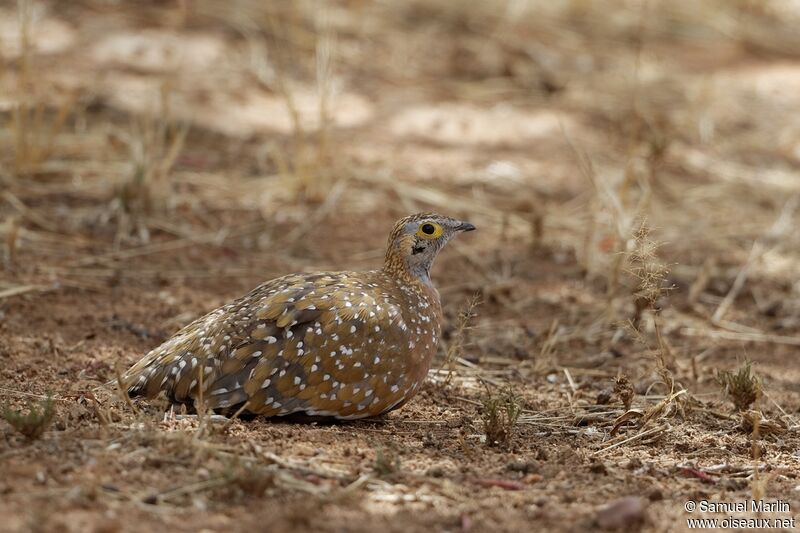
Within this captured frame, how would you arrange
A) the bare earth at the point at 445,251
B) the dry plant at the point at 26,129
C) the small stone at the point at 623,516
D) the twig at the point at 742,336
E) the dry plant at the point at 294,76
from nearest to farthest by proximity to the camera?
the small stone at the point at 623,516 → the bare earth at the point at 445,251 → the twig at the point at 742,336 → the dry plant at the point at 26,129 → the dry plant at the point at 294,76

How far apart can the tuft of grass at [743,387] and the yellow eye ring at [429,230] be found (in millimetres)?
1701

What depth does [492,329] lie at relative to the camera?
7.00 m

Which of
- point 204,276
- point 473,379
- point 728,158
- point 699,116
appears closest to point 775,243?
point 728,158

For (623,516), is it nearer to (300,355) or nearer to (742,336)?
(300,355)

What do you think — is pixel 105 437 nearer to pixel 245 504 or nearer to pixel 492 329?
pixel 245 504

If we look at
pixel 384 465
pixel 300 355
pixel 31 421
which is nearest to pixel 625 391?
pixel 384 465

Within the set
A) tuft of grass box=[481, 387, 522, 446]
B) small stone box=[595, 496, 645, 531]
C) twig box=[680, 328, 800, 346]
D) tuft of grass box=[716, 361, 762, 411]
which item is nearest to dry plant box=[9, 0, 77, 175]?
tuft of grass box=[481, 387, 522, 446]

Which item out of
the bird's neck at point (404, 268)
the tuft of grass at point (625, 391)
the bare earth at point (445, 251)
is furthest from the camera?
the bird's neck at point (404, 268)

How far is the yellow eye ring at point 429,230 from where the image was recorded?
18.4ft

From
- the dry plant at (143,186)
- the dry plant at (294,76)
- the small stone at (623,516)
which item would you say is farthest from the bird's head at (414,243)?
the dry plant at (143,186)

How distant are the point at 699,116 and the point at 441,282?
478 cm

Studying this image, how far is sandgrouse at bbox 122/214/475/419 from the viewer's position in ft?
16.0

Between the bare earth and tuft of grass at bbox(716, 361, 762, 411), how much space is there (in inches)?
3.9

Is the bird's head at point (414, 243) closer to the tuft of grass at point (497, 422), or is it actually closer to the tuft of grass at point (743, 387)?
the tuft of grass at point (497, 422)
